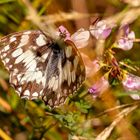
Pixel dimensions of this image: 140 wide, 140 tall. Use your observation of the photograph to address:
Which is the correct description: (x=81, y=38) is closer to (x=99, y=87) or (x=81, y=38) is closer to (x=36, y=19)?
(x=99, y=87)

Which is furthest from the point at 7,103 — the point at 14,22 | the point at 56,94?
the point at 56,94

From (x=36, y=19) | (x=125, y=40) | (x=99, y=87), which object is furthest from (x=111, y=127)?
(x=36, y=19)

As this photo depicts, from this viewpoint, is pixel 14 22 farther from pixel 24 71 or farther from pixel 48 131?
pixel 24 71

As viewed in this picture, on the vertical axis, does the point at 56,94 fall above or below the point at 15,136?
above

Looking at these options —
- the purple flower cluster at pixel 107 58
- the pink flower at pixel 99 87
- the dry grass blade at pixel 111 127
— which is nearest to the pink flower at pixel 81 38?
the purple flower cluster at pixel 107 58

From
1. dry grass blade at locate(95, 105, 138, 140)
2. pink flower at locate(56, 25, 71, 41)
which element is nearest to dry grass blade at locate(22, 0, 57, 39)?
pink flower at locate(56, 25, 71, 41)

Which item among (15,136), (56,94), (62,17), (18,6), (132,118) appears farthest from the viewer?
(18,6)

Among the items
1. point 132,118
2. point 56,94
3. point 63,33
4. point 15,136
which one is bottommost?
point 132,118
